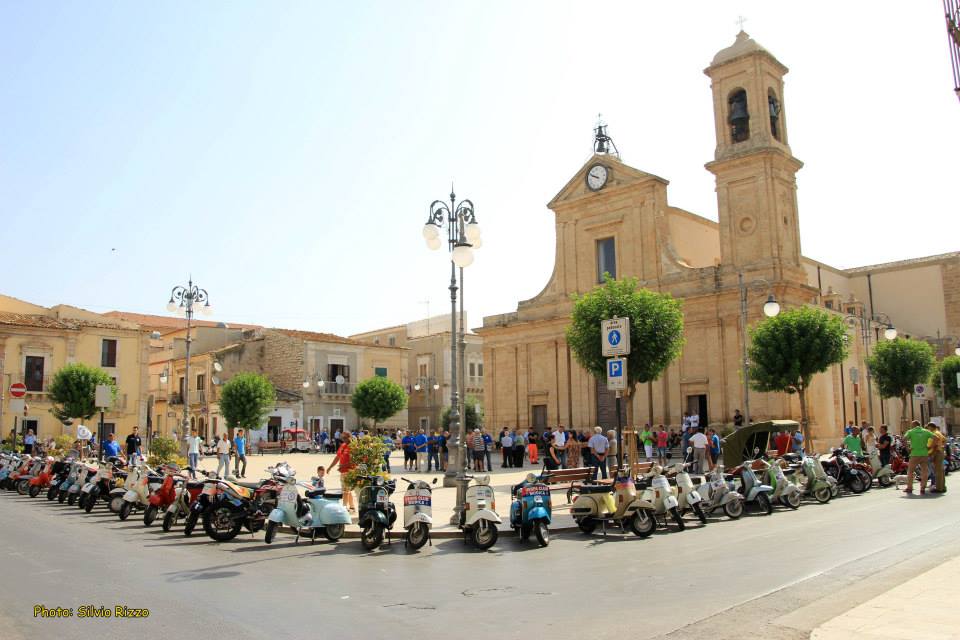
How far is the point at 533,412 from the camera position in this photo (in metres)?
38.0

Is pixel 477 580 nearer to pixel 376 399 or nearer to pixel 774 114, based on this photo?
pixel 774 114

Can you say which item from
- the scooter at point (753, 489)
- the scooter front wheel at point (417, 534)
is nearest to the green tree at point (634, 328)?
the scooter at point (753, 489)

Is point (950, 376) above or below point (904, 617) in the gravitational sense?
above

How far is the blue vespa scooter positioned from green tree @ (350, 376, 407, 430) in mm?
34214

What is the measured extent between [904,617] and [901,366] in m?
33.7

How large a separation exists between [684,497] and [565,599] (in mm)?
5389

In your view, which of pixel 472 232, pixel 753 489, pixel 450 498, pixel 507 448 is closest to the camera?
pixel 753 489

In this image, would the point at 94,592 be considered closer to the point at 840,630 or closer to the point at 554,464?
the point at 840,630

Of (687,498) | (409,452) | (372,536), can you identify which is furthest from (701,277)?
(372,536)

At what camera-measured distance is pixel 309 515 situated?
1045cm

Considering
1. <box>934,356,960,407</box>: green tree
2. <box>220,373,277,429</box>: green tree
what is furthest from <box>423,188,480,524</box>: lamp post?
<box>934,356,960,407</box>: green tree

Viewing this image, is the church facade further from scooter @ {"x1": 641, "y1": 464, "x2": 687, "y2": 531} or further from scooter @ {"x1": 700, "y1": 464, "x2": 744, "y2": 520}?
scooter @ {"x1": 641, "y1": 464, "x2": 687, "y2": 531}

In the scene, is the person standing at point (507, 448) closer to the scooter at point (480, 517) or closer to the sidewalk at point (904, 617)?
the scooter at point (480, 517)

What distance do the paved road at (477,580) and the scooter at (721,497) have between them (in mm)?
683
